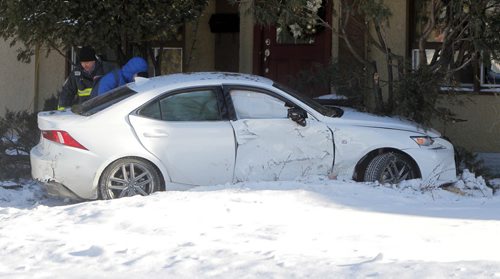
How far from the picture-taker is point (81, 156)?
786cm

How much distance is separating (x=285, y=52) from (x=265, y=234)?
23.8 ft

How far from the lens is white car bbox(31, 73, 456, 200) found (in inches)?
312

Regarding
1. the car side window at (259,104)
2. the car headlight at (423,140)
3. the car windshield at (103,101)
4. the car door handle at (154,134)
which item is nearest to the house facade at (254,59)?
the car headlight at (423,140)

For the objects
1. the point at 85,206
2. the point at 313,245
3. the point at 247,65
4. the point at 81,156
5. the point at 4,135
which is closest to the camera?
the point at 313,245

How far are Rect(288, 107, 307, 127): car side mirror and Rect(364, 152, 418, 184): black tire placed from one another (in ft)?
2.80

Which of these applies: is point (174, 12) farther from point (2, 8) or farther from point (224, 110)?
point (224, 110)

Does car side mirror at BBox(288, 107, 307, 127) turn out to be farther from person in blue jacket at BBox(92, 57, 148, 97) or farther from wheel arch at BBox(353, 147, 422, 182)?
person in blue jacket at BBox(92, 57, 148, 97)

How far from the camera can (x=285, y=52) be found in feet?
42.9

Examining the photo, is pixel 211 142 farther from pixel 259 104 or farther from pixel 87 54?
pixel 87 54

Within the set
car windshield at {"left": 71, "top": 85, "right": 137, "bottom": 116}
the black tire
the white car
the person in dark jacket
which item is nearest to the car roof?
the white car

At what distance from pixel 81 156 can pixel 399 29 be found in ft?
19.9

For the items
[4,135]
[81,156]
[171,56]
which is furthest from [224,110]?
[171,56]

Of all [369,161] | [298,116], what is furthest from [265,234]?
[369,161]

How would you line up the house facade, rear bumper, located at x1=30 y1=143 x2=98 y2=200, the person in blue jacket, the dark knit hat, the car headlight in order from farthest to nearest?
1. the house facade
2. the dark knit hat
3. the person in blue jacket
4. the car headlight
5. rear bumper, located at x1=30 y1=143 x2=98 y2=200
